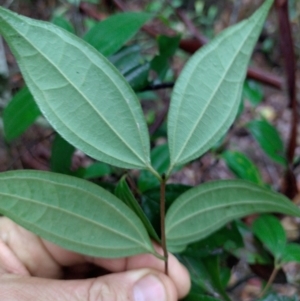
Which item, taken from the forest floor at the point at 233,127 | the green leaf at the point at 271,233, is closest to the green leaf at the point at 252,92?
the forest floor at the point at 233,127

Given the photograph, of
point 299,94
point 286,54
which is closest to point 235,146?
point 299,94

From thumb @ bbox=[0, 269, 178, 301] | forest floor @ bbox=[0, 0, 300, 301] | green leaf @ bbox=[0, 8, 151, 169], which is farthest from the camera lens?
forest floor @ bbox=[0, 0, 300, 301]

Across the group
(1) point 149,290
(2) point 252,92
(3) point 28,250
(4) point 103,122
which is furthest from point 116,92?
(2) point 252,92

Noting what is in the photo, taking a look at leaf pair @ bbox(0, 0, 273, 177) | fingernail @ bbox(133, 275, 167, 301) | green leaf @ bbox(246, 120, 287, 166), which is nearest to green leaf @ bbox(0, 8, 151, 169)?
leaf pair @ bbox(0, 0, 273, 177)

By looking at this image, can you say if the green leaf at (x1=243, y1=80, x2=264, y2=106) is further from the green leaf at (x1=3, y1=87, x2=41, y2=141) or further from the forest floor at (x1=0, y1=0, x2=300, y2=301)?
the green leaf at (x1=3, y1=87, x2=41, y2=141)

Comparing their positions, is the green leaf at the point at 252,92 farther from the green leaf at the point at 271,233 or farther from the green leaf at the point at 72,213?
the green leaf at the point at 72,213
